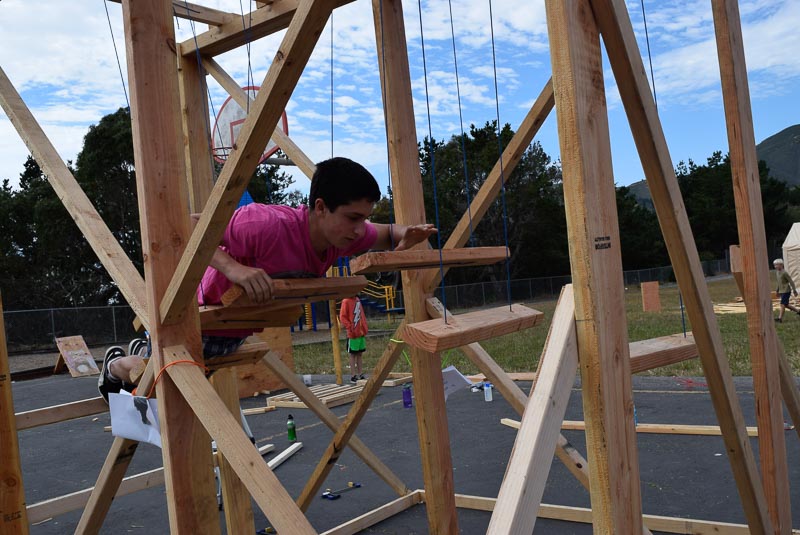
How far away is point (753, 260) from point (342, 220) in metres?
2.00


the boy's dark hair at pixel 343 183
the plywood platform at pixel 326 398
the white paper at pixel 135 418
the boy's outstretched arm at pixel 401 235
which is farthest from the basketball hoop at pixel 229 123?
the plywood platform at pixel 326 398

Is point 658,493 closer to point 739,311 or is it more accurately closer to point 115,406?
point 115,406

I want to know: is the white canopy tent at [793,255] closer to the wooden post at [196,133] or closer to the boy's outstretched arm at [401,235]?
the wooden post at [196,133]

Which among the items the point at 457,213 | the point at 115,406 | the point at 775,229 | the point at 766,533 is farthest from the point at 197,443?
the point at 775,229

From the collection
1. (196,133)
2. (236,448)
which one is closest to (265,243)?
(236,448)

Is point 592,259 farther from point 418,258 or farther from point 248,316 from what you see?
point 248,316

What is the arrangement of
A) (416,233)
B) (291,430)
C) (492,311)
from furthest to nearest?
(291,430) < (416,233) < (492,311)

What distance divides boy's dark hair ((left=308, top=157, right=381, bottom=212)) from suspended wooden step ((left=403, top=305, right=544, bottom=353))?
35.0 inches

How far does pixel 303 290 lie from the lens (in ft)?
9.68

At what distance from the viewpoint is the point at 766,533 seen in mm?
3102

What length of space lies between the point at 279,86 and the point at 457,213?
40207 millimetres

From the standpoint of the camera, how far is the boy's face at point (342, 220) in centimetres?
331

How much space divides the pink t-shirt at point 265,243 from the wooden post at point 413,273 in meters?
0.95

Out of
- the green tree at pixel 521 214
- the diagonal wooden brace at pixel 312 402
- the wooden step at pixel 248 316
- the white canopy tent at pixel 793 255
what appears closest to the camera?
the wooden step at pixel 248 316
